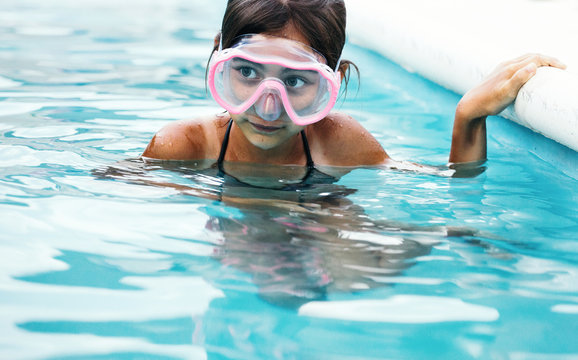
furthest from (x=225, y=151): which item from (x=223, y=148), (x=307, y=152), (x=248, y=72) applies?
(x=248, y=72)

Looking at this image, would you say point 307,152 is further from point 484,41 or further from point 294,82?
point 484,41

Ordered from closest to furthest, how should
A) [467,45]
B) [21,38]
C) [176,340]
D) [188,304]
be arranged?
[176,340] < [188,304] < [467,45] < [21,38]

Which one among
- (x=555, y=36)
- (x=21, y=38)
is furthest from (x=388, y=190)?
(x=21, y=38)

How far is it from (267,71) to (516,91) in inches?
46.8

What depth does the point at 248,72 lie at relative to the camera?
9.12ft

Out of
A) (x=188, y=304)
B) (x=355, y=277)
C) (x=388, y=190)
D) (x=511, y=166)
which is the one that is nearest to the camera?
(x=188, y=304)

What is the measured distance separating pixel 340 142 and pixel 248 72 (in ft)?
2.40

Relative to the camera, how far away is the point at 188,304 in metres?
2.02

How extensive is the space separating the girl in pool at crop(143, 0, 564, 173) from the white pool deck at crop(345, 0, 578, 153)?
17 cm

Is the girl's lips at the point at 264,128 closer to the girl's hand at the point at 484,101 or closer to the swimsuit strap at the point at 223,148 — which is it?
the swimsuit strap at the point at 223,148

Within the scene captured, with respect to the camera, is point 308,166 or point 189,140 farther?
point 308,166

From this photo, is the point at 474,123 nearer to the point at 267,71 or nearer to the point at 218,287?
the point at 267,71

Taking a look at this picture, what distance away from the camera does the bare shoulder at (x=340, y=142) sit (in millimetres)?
3344

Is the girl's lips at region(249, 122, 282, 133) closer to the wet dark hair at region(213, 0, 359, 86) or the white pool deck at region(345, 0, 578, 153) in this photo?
the wet dark hair at region(213, 0, 359, 86)
